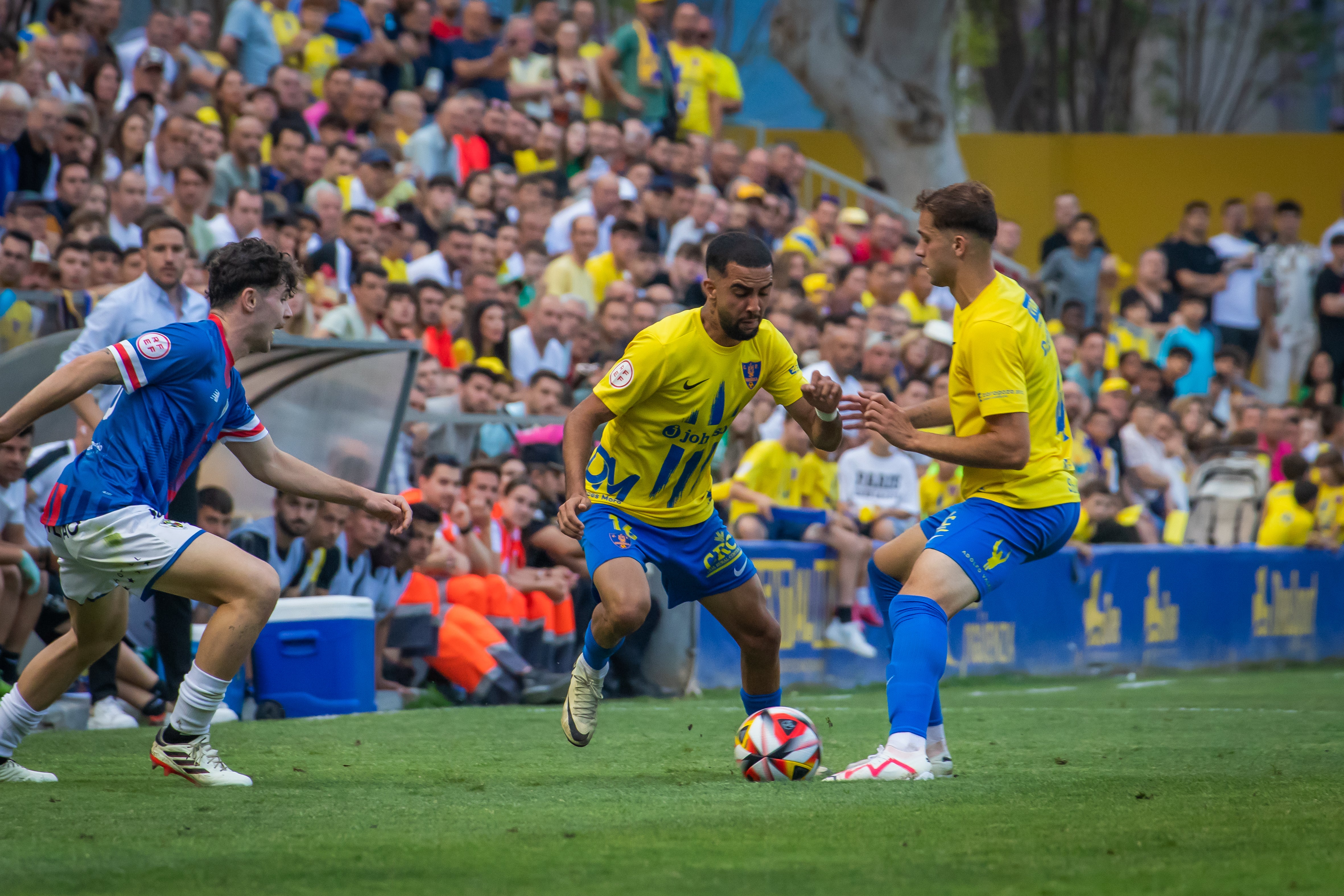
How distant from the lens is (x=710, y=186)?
706 inches

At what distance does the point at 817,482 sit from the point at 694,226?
4.35 meters

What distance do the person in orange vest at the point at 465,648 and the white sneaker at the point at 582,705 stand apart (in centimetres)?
363

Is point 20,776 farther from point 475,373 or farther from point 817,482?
point 817,482

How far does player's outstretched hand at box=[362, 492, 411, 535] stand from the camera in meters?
6.67

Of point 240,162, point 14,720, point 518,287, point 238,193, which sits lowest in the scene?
point 14,720

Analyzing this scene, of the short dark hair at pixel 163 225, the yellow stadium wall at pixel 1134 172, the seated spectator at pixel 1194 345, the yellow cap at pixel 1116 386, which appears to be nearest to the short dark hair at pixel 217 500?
the short dark hair at pixel 163 225

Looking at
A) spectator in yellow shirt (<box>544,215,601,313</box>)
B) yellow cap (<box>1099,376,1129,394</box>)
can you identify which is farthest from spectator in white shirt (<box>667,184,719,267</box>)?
yellow cap (<box>1099,376,1129,394</box>)

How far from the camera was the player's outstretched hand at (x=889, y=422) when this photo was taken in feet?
20.9

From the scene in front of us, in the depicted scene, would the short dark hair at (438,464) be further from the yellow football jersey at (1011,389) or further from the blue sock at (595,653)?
the yellow football jersey at (1011,389)

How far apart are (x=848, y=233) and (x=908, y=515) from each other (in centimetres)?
630

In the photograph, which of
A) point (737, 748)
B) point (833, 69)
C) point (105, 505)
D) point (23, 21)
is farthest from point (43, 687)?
point (833, 69)

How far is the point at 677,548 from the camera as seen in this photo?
7.16m

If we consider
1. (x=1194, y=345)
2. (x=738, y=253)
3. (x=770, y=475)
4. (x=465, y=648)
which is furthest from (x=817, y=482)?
(x=1194, y=345)

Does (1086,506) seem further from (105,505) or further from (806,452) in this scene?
(105,505)
